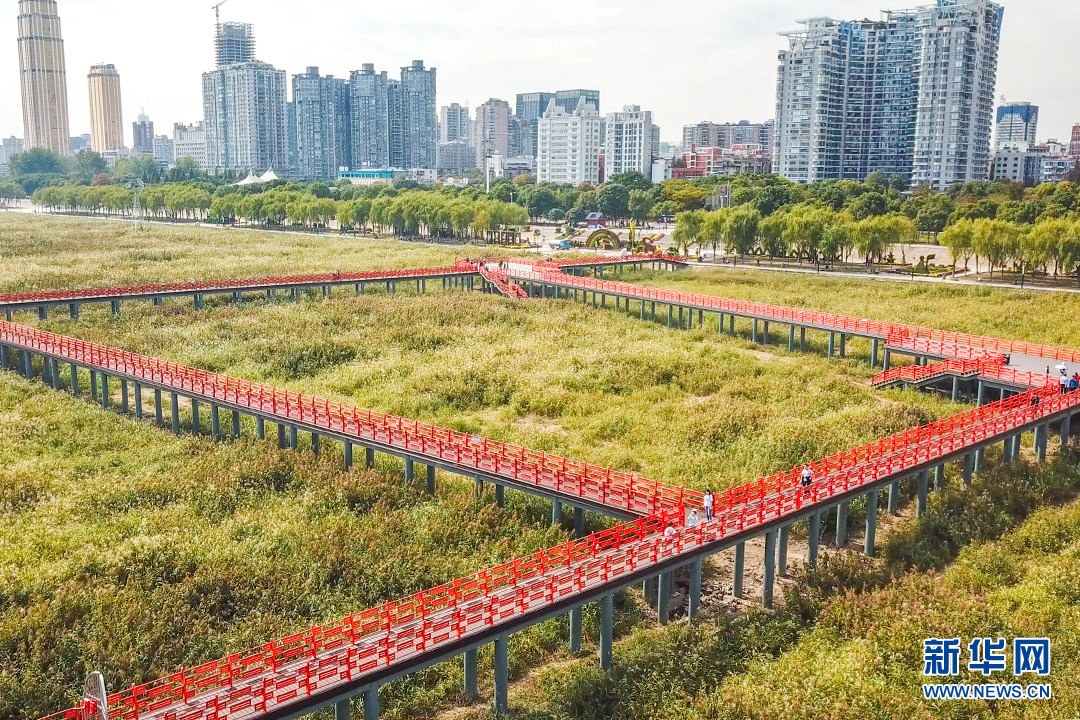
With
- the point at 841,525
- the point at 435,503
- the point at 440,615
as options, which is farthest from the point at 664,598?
the point at 435,503

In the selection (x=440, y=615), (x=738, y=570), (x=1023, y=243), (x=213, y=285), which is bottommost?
(x=738, y=570)

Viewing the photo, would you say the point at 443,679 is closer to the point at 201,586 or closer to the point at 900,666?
the point at 201,586

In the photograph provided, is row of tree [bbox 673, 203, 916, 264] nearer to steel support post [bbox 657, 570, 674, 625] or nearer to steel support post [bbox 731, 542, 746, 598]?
steel support post [bbox 731, 542, 746, 598]

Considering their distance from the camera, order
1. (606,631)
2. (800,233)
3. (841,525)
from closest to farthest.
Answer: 1. (606,631)
2. (841,525)
3. (800,233)

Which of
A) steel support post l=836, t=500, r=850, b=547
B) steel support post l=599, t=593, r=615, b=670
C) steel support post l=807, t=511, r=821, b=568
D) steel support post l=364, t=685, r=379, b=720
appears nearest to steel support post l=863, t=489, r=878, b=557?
steel support post l=836, t=500, r=850, b=547

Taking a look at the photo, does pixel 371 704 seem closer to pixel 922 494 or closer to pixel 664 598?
pixel 664 598

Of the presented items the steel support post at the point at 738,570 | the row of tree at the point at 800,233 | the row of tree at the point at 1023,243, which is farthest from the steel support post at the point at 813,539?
the row of tree at the point at 800,233

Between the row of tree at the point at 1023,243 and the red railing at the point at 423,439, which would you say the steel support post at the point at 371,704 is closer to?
the red railing at the point at 423,439
